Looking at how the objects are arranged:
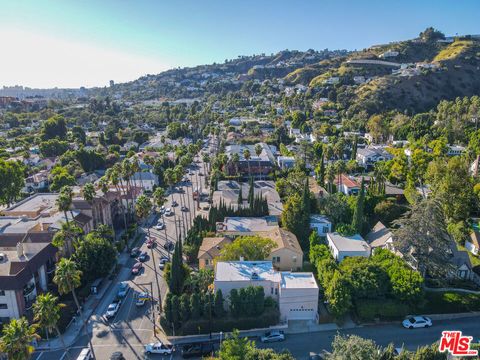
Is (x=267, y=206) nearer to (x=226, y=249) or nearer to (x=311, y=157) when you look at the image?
(x=226, y=249)

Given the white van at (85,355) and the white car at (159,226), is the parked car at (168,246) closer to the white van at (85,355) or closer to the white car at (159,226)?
the white car at (159,226)

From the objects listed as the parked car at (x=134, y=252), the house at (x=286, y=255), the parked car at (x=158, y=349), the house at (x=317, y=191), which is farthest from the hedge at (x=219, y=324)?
the house at (x=317, y=191)

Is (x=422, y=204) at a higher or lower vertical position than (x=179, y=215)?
higher

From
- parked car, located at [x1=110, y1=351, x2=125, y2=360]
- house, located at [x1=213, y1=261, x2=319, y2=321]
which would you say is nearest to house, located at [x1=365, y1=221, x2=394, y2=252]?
house, located at [x1=213, y1=261, x2=319, y2=321]

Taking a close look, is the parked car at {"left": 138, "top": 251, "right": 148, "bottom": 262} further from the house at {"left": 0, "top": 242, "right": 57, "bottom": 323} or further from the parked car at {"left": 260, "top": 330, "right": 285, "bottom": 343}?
the parked car at {"left": 260, "top": 330, "right": 285, "bottom": 343}

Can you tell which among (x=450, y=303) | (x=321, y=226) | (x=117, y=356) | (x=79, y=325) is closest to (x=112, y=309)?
(x=79, y=325)

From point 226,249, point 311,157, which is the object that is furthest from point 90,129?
point 226,249
